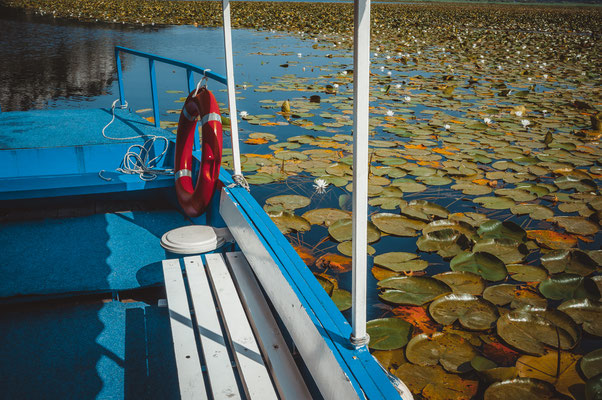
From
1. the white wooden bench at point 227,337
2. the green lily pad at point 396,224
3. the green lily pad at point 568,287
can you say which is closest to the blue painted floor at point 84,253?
the white wooden bench at point 227,337

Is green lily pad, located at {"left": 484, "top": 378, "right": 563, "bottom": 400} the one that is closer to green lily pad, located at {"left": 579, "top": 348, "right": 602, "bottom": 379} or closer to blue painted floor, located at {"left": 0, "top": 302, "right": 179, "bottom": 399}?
green lily pad, located at {"left": 579, "top": 348, "right": 602, "bottom": 379}

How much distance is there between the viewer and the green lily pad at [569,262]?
1.65 m

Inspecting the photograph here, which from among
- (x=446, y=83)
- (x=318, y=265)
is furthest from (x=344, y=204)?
(x=446, y=83)

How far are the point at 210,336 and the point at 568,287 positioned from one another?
1.22 m

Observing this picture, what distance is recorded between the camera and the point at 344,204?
2.28 m

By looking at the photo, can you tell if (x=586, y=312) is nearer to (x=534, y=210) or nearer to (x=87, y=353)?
(x=534, y=210)

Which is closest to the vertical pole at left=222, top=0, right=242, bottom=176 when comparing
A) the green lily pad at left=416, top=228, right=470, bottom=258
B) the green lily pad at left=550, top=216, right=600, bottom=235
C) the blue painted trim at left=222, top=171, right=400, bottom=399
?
the blue painted trim at left=222, top=171, right=400, bottom=399

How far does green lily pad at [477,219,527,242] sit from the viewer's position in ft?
6.11

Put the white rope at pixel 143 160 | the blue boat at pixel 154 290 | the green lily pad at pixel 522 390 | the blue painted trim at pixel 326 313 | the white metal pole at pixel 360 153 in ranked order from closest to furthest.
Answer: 1. the white metal pole at pixel 360 153
2. the blue painted trim at pixel 326 313
3. the blue boat at pixel 154 290
4. the green lily pad at pixel 522 390
5. the white rope at pixel 143 160

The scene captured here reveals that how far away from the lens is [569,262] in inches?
66.9

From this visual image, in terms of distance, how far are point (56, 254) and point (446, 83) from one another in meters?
4.88

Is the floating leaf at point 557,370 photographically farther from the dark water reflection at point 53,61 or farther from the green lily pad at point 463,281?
the dark water reflection at point 53,61

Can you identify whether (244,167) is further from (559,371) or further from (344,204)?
(559,371)

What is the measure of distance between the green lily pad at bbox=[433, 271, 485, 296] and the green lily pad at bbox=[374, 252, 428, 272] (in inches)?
4.2
